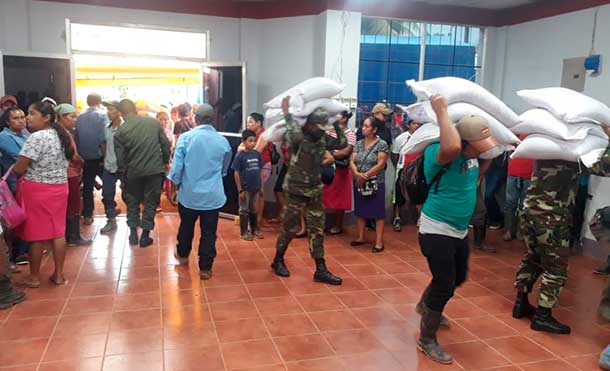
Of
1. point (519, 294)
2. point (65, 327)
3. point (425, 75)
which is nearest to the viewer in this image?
point (65, 327)

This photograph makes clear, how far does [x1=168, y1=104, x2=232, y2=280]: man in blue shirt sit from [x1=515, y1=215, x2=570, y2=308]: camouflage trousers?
232 cm

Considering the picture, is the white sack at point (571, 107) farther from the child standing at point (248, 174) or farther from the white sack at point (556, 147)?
the child standing at point (248, 174)

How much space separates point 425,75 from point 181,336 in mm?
5148

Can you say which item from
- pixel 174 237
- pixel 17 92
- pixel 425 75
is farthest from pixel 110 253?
pixel 425 75

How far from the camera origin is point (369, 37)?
654cm

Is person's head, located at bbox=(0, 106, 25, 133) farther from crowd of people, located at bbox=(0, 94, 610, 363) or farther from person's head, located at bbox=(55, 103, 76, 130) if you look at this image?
person's head, located at bbox=(55, 103, 76, 130)

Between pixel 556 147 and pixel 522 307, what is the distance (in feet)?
3.90

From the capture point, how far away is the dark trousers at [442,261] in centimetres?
269

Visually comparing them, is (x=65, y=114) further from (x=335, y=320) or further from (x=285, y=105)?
(x=335, y=320)

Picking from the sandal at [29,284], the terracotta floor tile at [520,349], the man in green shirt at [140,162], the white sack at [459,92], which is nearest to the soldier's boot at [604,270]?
the terracotta floor tile at [520,349]

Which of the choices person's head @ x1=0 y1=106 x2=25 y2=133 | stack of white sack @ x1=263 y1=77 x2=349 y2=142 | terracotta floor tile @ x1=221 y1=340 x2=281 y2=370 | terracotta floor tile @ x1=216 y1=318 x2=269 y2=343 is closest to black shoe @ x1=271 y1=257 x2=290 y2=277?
terracotta floor tile @ x1=216 y1=318 x2=269 y2=343

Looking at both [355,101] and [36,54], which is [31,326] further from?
[355,101]

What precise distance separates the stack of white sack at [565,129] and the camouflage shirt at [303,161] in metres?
1.45

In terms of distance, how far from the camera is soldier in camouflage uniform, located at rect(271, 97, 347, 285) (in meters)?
3.81
